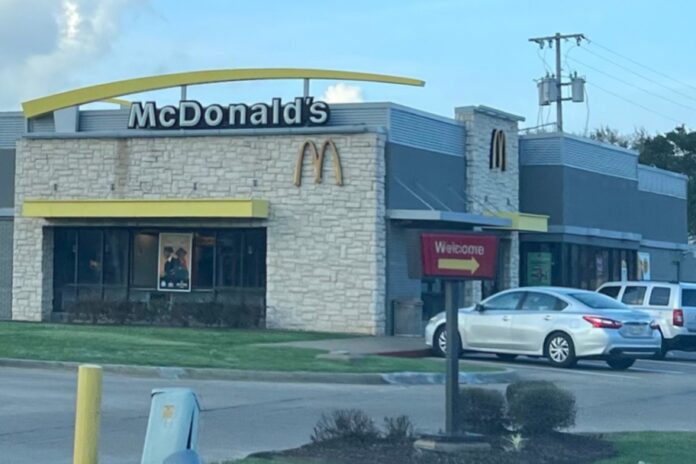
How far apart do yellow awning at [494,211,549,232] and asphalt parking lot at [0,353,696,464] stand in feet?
41.4

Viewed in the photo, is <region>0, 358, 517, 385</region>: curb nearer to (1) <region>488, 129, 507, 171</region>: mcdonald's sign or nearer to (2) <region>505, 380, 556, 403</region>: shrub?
(2) <region>505, 380, 556, 403</region>: shrub

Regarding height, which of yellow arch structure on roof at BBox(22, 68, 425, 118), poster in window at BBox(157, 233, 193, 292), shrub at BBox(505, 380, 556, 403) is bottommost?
shrub at BBox(505, 380, 556, 403)

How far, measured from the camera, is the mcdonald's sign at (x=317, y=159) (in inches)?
1195

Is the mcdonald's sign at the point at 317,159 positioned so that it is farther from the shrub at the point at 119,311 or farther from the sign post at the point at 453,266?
the sign post at the point at 453,266

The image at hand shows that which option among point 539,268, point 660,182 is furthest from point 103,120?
point 660,182

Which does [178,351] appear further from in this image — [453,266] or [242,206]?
[453,266]

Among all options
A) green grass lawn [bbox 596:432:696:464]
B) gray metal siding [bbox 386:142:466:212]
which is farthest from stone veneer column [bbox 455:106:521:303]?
green grass lawn [bbox 596:432:696:464]

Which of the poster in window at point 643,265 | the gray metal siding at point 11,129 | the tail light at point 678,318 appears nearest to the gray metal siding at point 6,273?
the gray metal siding at point 11,129

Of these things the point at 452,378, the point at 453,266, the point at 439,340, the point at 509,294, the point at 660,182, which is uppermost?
the point at 660,182

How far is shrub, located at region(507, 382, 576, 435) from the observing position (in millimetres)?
12242

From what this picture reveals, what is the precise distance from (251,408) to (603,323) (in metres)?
9.44

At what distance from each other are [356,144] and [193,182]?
14.0ft

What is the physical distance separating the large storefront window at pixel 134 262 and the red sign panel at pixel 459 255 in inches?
809

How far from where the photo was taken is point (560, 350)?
2372 centimetres
